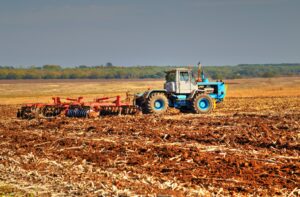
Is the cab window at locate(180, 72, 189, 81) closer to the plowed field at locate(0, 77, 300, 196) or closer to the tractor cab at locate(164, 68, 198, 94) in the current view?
the tractor cab at locate(164, 68, 198, 94)

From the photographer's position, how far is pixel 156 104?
78.8 feet

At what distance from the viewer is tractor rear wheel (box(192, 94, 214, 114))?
23969mm

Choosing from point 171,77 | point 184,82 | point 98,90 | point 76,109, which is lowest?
point 98,90

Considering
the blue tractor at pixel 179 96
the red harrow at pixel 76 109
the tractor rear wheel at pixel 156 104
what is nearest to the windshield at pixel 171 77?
the blue tractor at pixel 179 96

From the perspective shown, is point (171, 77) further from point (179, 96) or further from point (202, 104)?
point (202, 104)

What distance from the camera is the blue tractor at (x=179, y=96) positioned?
78.4 feet

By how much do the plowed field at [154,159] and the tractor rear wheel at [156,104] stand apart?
4855 mm

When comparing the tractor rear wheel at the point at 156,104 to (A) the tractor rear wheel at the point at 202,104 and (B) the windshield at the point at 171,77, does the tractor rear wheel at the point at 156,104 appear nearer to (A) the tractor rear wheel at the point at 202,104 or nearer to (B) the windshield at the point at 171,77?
(B) the windshield at the point at 171,77

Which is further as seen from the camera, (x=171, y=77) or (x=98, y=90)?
(x=98, y=90)

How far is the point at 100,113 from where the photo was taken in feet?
78.1

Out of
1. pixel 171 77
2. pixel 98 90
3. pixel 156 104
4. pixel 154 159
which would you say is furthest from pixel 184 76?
pixel 98 90

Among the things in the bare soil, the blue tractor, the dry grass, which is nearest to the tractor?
the blue tractor

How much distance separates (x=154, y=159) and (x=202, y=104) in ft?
41.6

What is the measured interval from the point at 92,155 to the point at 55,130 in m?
5.84
